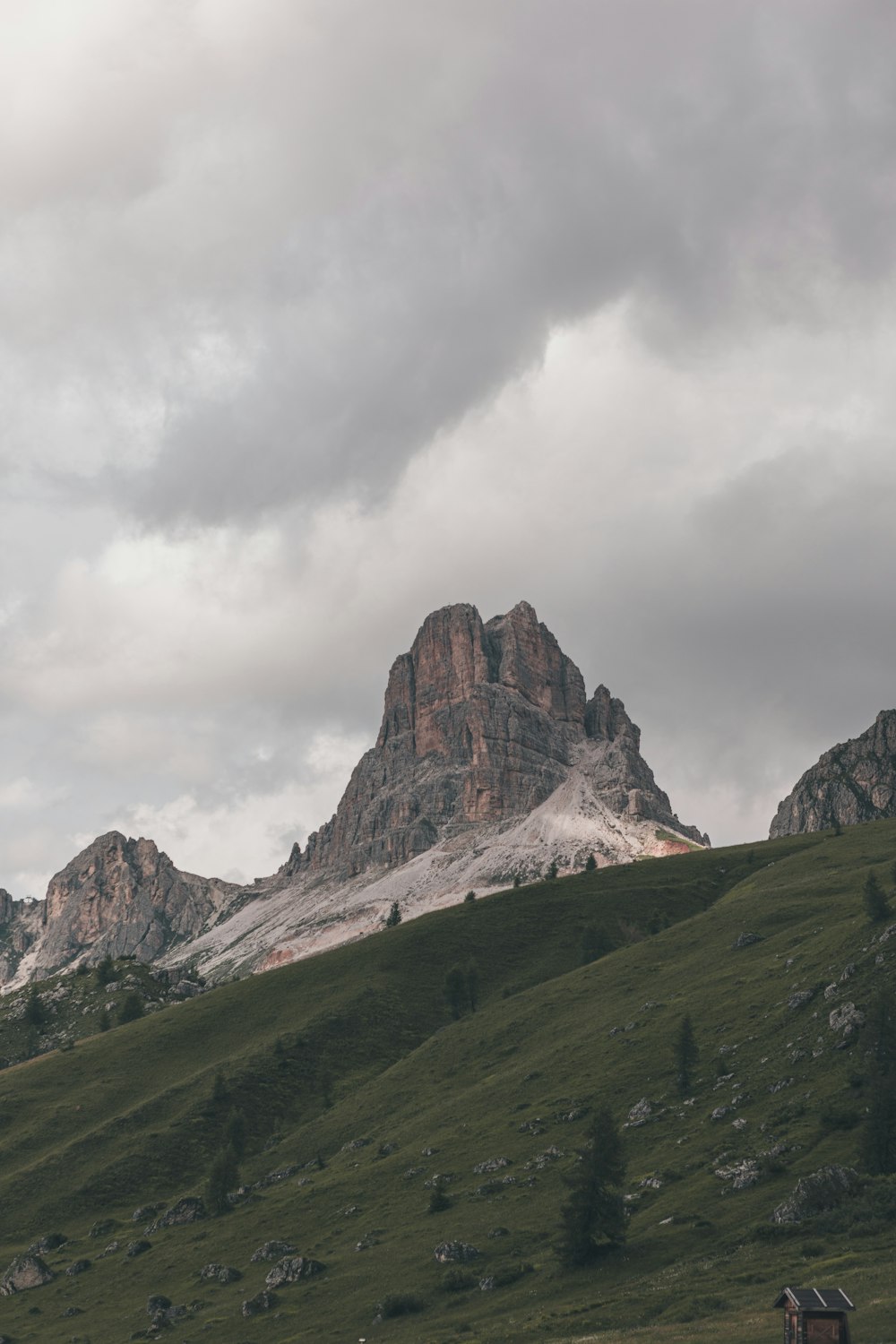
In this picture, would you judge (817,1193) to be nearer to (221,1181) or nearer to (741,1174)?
(741,1174)

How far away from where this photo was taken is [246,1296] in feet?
289

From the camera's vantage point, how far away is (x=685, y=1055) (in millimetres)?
107375

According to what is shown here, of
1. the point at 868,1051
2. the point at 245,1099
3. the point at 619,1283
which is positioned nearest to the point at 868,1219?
the point at 619,1283

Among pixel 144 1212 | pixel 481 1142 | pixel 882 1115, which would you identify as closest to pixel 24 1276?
pixel 144 1212

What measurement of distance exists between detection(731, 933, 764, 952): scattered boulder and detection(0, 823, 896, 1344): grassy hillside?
1591mm

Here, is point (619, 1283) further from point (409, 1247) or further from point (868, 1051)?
point (868, 1051)

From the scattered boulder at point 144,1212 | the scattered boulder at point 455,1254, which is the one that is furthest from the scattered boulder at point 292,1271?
the scattered boulder at point 144,1212

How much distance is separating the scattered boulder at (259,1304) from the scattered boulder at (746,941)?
85238 millimetres

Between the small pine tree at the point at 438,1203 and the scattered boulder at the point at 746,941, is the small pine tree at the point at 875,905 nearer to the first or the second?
the scattered boulder at the point at 746,941

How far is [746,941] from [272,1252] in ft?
261

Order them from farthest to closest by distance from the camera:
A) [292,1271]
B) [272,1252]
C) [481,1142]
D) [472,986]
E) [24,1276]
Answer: [472,986], [481,1142], [24,1276], [272,1252], [292,1271]

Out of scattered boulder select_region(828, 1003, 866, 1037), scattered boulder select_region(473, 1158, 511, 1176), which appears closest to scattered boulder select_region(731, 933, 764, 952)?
scattered boulder select_region(828, 1003, 866, 1037)

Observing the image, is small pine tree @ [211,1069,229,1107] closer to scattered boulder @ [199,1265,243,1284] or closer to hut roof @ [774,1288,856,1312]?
scattered boulder @ [199,1265,243,1284]

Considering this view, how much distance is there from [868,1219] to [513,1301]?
22.7m
